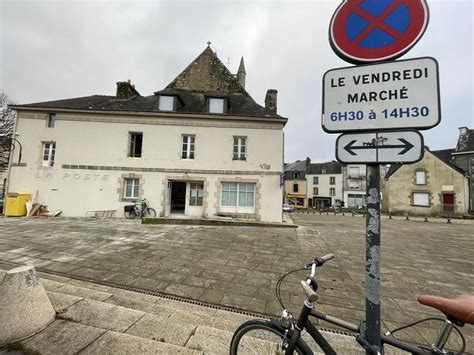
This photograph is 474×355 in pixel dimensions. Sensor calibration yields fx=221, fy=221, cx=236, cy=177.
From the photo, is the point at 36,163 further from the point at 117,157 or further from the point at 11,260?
the point at 11,260

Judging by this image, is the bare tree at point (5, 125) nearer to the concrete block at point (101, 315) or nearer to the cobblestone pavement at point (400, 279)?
the concrete block at point (101, 315)

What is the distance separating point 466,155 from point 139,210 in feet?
120

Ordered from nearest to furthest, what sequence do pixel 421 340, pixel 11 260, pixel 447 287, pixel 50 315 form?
1. pixel 50 315
2. pixel 421 340
3. pixel 447 287
4. pixel 11 260

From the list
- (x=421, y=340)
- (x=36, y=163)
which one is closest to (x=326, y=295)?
(x=421, y=340)

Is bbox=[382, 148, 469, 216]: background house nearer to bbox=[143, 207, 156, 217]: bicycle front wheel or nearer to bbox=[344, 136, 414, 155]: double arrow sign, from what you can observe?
bbox=[143, 207, 156, 217]: bicycle front wheel

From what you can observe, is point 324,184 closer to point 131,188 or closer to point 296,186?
point 296,186

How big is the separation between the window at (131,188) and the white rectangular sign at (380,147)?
12.8 m

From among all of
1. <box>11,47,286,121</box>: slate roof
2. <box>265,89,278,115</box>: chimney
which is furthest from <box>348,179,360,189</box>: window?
<box>11,47,286,121</box>: slate roof

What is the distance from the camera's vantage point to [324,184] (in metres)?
43.6

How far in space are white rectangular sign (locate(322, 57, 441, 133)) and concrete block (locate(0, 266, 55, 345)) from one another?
9.63ft

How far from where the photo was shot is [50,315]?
2148 millimetres

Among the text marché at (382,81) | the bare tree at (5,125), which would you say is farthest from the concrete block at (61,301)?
the bare tree at (5,125)

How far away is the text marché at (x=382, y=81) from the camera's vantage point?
1.27 m

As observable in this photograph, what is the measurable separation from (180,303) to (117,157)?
11.4 m
